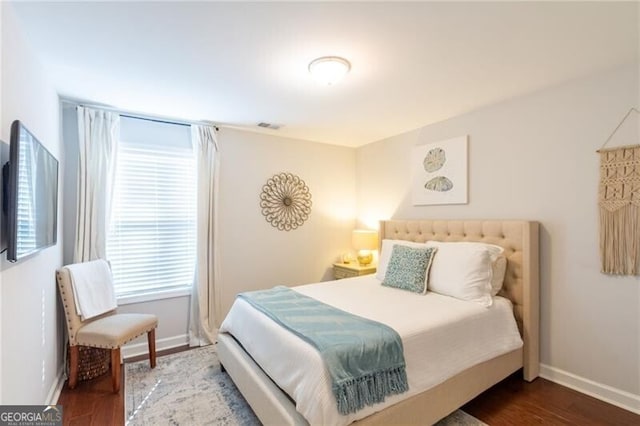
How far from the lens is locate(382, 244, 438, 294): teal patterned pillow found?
107 inches

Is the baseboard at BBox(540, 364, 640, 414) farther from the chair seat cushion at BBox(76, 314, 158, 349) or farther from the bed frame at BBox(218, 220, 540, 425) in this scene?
the chair seat cushion at BBox(76, 314, 158, 349)

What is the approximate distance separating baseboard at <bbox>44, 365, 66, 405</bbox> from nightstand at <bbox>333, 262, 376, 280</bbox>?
116 inches

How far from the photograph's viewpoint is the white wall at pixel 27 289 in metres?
1.42

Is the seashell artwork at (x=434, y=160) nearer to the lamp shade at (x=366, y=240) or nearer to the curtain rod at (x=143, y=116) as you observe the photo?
the lamp shade at (x=366, y=240)

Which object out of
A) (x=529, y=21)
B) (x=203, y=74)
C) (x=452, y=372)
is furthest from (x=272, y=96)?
(x=452, y=372)

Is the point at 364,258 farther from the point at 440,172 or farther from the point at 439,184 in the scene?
the point at 440,172

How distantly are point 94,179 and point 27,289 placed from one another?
55.6 inches

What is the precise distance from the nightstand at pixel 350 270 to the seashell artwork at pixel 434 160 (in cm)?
144

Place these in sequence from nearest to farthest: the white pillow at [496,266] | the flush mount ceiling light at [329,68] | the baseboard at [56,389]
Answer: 1. the flush mount ceiling light at [329,68]
2. the baseboard at [56,389]
3. the white pillow at [496,266]

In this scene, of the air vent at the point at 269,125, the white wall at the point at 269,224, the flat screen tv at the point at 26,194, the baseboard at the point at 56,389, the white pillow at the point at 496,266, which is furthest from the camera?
the white wall at the point at 269,224

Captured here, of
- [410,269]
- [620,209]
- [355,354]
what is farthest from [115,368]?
[620,209]

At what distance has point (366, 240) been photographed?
13.4 feet

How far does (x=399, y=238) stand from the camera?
3.67 m

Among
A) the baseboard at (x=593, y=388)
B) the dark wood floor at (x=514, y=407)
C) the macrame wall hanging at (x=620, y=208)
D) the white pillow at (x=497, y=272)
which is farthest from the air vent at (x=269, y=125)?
the baseboard at (x=593, y=388)
